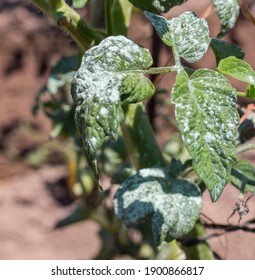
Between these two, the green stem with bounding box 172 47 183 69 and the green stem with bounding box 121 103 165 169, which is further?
the green stem with bounding box 121 103 165 169

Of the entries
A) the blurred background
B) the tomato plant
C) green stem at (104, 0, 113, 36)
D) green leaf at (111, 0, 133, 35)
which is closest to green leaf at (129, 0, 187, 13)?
the tomato plant

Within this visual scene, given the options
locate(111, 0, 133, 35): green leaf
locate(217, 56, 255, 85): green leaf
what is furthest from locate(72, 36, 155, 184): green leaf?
locate(111, 0, 133, 35): green leaf

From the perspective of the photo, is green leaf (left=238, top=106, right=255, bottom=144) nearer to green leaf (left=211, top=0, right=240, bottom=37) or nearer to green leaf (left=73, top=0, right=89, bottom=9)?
green leaf (left=211, top=0, right=240, bottom=37)

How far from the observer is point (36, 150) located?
3.30 meters

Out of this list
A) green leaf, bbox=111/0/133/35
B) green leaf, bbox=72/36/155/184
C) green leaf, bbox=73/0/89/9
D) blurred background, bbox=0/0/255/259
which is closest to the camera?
green leaf, bbox=72/36/155/184

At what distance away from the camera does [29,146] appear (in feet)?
10.8

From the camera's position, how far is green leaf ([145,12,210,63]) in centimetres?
95

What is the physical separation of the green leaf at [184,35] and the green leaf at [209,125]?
62 mm

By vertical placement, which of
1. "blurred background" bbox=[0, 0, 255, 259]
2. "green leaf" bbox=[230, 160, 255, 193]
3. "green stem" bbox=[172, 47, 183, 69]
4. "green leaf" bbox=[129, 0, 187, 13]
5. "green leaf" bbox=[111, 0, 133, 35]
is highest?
"green leaf" bbox=[129, 0, 187, 13]

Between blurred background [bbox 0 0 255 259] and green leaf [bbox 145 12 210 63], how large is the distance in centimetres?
177

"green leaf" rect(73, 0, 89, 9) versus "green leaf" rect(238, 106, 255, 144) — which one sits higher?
"green leaf" rect(73, 0, 89, 9)

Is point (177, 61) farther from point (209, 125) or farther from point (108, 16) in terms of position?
point (108, 16)

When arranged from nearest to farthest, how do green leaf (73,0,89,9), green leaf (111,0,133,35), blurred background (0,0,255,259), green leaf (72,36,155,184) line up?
green leaf (72,36,155,184) → green leaf (73,0,89,9) → green leaf (111,0,133,35) → blurred background (0,0,255,259)

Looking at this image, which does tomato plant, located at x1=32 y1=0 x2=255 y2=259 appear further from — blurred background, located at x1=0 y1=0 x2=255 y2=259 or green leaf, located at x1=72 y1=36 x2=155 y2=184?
blurred background, located at x1=0 y1=0 x2=255 y2=259
